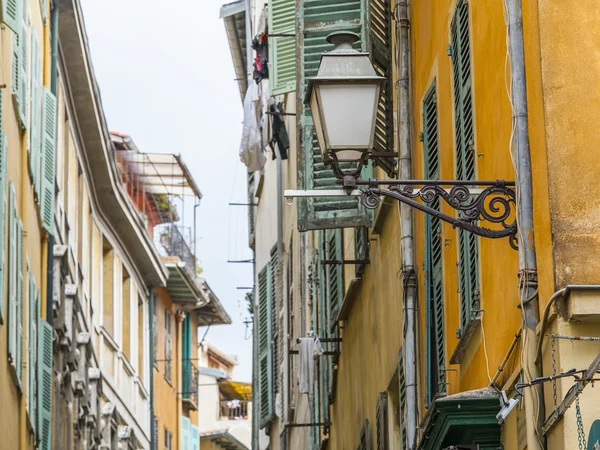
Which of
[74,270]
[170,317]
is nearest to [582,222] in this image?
[74,270]

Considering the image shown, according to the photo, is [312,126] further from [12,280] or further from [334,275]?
[12,280]

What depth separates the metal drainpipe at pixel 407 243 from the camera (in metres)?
10.7

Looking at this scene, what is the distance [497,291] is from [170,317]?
3062cm

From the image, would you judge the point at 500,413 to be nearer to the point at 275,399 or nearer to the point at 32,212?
the point at 32,212

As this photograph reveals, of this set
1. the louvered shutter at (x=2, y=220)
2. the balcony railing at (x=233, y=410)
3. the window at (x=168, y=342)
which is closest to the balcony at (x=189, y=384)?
the window at (x=168, y=342)

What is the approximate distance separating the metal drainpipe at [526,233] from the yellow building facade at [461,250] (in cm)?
2

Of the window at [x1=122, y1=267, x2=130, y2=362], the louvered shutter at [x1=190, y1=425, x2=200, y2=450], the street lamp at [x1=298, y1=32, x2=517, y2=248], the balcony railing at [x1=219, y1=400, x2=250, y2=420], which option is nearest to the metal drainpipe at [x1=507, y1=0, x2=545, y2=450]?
the street lamp at [x1=298, y1=32, x2=517, y2=248]

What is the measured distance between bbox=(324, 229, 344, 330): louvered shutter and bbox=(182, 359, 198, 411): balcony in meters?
22.1

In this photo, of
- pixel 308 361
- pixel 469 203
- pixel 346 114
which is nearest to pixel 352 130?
pixel 346 114

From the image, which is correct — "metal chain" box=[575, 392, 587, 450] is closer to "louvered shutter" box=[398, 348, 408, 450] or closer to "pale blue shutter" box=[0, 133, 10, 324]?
"louvered shutter" box=[398, 348, 408, 450]

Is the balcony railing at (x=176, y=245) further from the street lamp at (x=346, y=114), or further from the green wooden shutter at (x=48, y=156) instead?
the street lamp at (x=346, y=114)

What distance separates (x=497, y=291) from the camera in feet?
25.7

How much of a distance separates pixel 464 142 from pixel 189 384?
31.5 meters

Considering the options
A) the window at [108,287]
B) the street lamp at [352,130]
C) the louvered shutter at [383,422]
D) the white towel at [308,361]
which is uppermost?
the window at [108,287]
